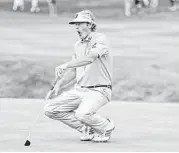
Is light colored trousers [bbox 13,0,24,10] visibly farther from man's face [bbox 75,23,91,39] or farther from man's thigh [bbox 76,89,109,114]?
man's thigh [bbox 76,89,109,114]

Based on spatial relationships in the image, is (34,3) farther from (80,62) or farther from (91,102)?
(80,62)

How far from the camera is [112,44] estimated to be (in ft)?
53.5

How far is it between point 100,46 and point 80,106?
0.69 meters

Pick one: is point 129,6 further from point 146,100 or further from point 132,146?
point 132,146

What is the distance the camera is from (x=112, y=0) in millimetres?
16969

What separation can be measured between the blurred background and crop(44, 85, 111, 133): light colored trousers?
5.35m

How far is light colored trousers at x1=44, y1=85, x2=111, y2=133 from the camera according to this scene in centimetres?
990

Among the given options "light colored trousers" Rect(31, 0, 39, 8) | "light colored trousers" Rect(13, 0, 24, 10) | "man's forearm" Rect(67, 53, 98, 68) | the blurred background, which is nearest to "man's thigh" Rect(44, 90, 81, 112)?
"man's forearm" Rect(67, 53, 98, 68)

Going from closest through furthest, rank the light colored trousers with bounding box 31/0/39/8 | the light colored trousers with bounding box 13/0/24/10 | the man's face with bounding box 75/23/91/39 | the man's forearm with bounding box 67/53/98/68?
the man's forearm with bounding box 67/53/98/68 < the man's face with bounding box 75/23/91/39 < the light colored trousers with bounding box 13/0/24/10 < the light colored trousers with bounding box 31/0/39/8

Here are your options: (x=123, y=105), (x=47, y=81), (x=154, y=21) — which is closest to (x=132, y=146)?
(x=123, y=105)

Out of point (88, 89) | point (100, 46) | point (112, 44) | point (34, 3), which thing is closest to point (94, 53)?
point (100, 46)

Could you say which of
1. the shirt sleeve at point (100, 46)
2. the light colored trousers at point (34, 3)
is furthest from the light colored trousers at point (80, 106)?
the light colored trousers at point (34, 3)

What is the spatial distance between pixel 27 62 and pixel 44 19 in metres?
1.42

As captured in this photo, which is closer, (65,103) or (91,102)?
(91,102)
